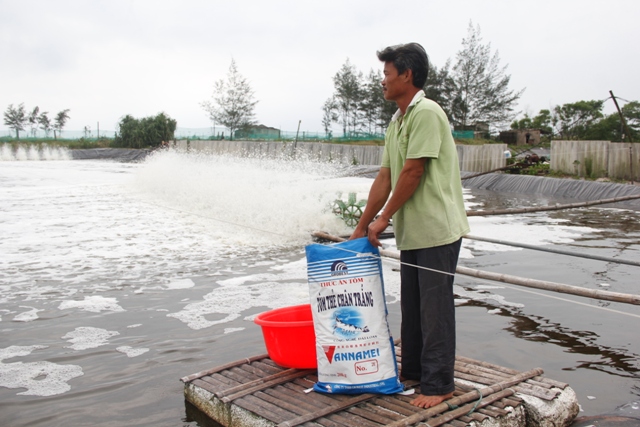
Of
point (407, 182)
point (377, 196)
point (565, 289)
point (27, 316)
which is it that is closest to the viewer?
point (407, 182)

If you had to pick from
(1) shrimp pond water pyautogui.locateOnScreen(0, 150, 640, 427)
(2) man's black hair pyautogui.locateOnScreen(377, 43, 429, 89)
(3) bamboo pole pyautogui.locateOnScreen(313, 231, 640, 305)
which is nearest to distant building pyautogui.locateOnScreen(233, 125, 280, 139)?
(1) shrimp pond water pyautogui.locateOnScreen(0, 150, 640, 427)

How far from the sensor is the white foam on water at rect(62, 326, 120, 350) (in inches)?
181

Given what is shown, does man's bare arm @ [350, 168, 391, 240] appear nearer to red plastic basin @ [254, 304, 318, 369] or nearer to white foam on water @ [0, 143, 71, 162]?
red plastic basin @ [254, 304, 318, 369]

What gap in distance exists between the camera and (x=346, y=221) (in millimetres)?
9969

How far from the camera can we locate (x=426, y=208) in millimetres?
2842

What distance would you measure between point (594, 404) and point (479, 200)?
43.2 feet

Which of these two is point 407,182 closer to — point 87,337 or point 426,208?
point 426,208

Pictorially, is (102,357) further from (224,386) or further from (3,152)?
(3,152)

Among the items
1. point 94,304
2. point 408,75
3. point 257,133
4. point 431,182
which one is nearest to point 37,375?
point 94,304

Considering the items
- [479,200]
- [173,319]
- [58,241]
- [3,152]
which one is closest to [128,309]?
[173,319]

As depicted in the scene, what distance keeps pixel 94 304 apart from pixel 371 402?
3711 mm

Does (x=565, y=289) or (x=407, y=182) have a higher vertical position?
(x=407, y=182)

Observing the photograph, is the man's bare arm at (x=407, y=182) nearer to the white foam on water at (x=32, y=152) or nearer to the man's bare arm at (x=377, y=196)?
the man's bare arm at (x=377, y=196)

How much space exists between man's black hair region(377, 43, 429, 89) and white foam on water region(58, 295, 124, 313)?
3.89 meters
